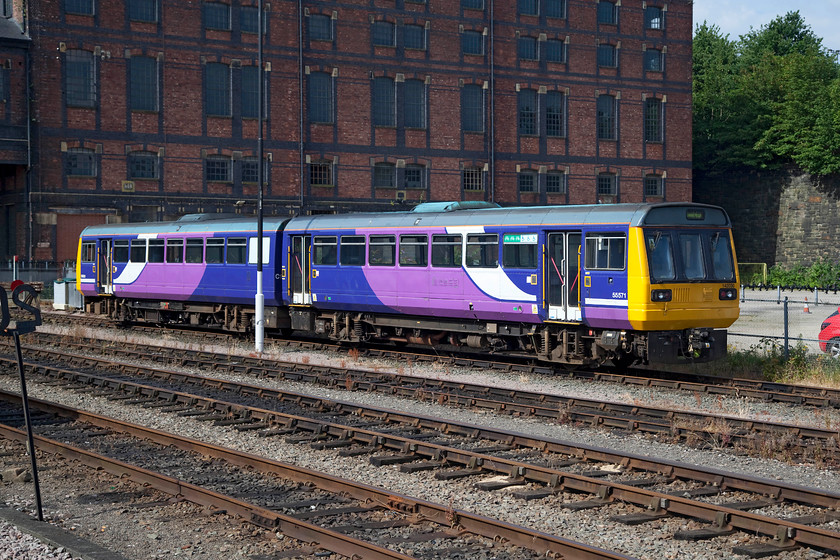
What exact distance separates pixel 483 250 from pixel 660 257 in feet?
12.7

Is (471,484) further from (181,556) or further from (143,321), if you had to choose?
(143,321)

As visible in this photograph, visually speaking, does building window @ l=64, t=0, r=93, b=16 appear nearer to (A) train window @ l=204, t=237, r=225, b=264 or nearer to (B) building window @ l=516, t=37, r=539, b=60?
(B) building window @ l=516, t=37, r=539, b=60

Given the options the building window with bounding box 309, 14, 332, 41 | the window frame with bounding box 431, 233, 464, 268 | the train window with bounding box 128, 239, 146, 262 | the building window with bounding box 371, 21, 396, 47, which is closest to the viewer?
the window frame with bounding box 431, 233, 464, 268

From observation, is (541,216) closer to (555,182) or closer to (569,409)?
(569,409)

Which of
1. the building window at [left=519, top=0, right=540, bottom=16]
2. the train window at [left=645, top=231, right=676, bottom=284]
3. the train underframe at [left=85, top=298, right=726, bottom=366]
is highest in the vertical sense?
the building window at [left=519, top=0, right=540, bottom=16]

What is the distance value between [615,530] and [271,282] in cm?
1705

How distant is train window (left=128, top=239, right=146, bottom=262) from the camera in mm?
28656

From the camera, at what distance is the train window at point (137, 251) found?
28.7 metres

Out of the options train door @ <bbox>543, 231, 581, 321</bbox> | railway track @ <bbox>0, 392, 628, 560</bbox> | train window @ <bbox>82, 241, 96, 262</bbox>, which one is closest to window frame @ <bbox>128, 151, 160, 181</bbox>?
train window @ <bbox>82, 241, 96, 262</bbox>

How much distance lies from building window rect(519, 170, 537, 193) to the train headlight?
33175mm

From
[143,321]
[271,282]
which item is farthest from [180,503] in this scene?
[143,321]

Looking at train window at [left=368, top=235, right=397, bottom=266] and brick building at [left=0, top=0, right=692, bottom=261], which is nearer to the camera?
train window at [left=368, top=235, right=397, bottom=266]

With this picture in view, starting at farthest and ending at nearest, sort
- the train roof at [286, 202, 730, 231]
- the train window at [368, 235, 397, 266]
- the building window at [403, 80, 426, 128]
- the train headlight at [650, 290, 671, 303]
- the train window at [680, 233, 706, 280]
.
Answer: the building window at [403, 80, 426, 128]
the train window at [368, 235, 397, 266]
the train window at [680, 233, 706, 280]
the train roof at [286, 202, 730, 231]
the train headlight at [650, 290, 671, 303]

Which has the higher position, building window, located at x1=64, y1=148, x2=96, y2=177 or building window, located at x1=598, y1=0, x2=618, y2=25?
building window, located at x1=598, y1=0, x2=618, y2=25
